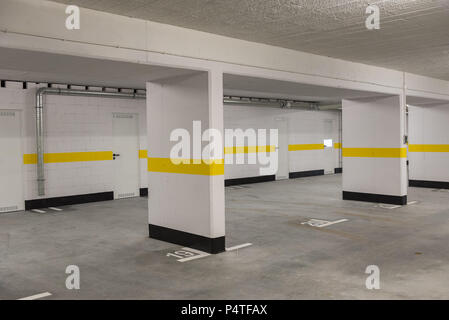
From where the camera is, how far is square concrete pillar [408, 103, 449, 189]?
37.3 feet

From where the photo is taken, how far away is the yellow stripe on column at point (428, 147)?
37.5 ft

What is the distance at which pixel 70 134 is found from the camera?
31.2 ft

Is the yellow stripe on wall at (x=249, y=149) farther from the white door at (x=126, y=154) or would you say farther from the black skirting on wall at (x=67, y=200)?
the black skirting on wall at (x=67, y=200)

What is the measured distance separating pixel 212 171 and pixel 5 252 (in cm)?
300

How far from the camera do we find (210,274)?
4.53m

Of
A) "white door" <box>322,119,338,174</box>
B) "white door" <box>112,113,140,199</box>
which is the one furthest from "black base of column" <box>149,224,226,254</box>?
"white door" <box>322,119,338,174</box>

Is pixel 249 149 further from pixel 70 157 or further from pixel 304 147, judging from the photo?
pixel 70 157

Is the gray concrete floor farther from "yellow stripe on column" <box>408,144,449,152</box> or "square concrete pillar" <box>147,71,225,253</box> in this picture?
"yellow stripe on column" <box>408,144,449,152</box>

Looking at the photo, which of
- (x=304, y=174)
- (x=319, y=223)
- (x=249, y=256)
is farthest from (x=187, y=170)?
(x=304, y=174)

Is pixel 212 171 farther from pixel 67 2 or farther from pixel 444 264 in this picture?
pixel 444 264

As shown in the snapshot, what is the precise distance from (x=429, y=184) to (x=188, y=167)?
8.75m

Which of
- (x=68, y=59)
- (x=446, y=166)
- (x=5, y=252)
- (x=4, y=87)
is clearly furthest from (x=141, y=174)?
(x=446, y=166)

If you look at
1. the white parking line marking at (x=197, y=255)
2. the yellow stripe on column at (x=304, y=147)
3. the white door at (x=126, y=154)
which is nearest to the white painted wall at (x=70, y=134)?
the white door at (x=126, y=154)
